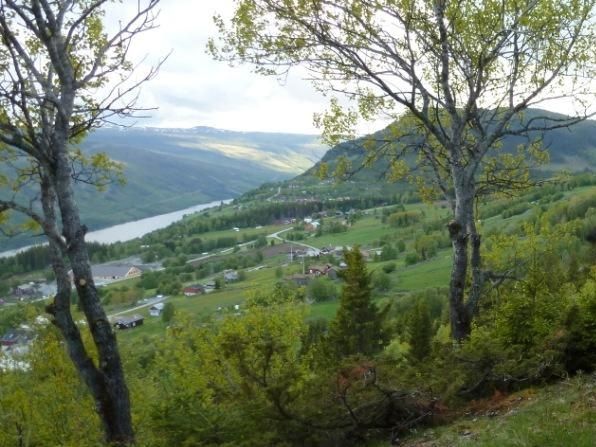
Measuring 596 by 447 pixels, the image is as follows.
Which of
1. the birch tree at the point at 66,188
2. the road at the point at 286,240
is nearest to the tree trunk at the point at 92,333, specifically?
the birch tree at the point at 66,188

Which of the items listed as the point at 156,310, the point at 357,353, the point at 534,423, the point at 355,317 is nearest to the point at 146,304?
the point at 156,310

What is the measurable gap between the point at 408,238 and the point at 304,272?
3973cm

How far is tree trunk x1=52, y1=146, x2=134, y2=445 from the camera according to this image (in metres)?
8.73

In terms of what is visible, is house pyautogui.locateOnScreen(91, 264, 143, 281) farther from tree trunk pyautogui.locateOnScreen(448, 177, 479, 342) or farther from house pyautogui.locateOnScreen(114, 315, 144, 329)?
tree trunk pyautogui.locateOnScreen(448, 177, 479, 342)

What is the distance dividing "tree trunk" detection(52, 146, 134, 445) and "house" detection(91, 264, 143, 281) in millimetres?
148161

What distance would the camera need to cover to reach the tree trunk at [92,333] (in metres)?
8.73

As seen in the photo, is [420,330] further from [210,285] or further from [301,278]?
[210,285]

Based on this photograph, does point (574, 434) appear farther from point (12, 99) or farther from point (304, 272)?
point (304, 272)

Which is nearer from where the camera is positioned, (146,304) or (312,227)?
(146,304)

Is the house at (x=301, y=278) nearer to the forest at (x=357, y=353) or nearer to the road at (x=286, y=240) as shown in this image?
the road at (x=286, y=240)

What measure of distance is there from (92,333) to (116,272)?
153215mm

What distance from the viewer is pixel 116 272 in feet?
506

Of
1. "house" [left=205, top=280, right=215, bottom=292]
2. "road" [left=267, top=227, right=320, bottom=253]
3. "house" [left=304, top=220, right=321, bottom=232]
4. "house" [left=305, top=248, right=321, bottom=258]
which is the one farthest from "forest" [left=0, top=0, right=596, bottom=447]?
"house" [left=304, top=220, right=321, bottom=232]

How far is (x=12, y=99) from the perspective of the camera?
835 cm
